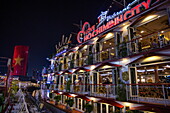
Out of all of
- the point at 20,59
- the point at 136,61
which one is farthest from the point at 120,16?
the point at 20,59

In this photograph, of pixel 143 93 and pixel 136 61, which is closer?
pixel 136 61

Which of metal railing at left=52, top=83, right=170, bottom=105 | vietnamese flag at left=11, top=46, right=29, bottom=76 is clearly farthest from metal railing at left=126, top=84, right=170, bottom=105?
vietnamese flag at left=11, top=46, right=29, bottom=76

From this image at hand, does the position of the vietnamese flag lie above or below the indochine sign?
below

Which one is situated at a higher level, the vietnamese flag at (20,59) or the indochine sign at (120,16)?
the indochine sign at (120,16)

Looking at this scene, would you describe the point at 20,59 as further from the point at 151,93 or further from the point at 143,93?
the point at 151,93

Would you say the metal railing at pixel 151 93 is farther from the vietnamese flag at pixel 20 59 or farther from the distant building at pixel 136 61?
the vietnamese flag at pixel 20 59

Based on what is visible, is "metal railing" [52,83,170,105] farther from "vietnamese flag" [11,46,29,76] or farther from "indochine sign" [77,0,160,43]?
"vietnamese flag" [11,46,29,76]

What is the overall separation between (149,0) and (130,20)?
2.52 m

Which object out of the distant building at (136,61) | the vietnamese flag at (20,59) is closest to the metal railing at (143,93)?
the distant building at (136,61)

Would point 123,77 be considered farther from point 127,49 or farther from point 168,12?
point 168,12

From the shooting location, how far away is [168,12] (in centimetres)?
856

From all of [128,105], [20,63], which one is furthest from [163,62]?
[20,63]

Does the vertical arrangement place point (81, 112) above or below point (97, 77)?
below

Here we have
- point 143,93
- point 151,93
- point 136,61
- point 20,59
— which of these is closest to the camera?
point 151,93
